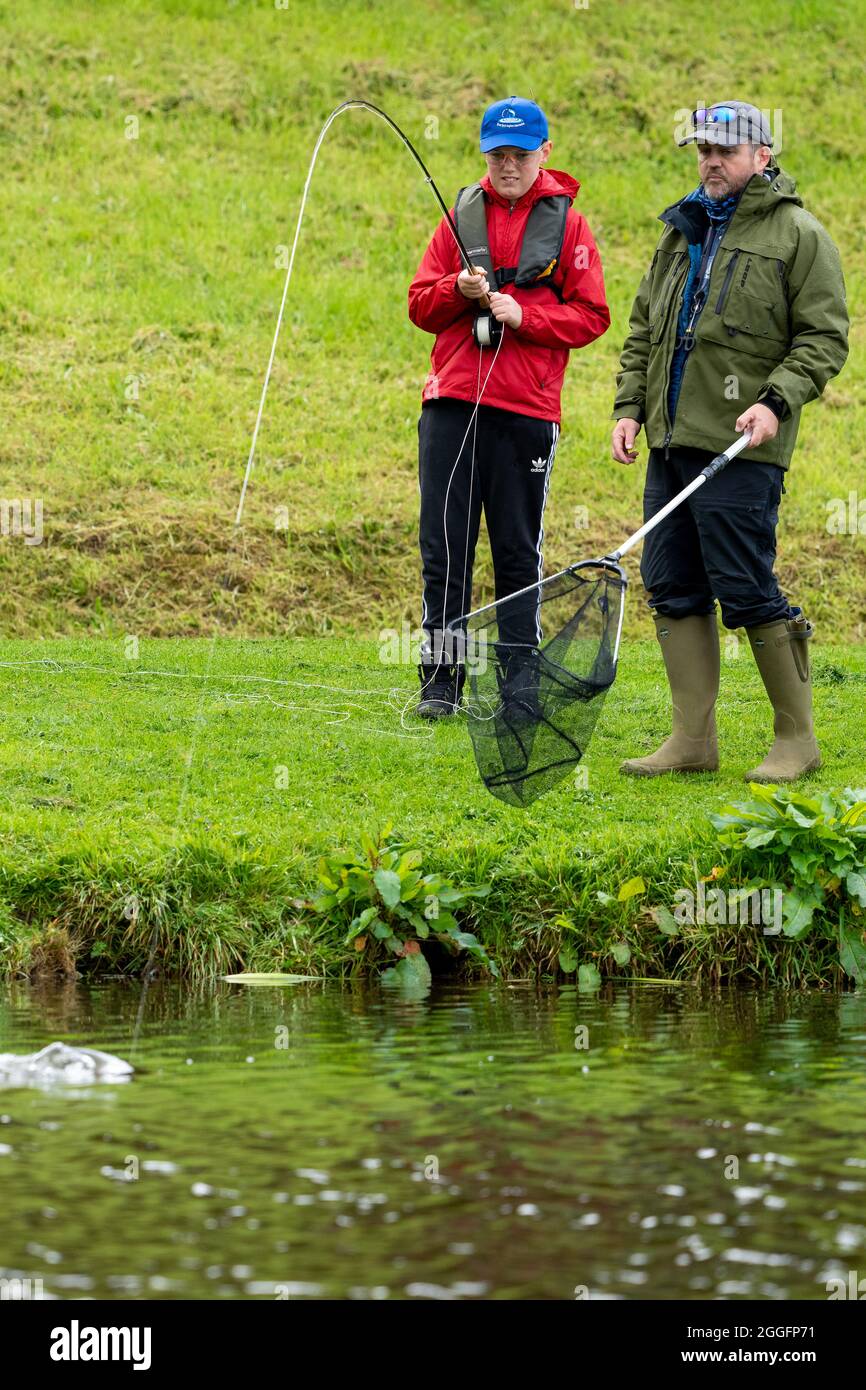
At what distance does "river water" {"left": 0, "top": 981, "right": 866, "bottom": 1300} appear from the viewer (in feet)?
12.5

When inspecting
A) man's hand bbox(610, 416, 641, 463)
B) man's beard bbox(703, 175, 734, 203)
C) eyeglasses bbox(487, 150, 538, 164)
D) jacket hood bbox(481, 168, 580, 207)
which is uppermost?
eyeglasses bbox(487, 150, 538, 164)

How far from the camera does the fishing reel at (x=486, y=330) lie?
8562 millimetres

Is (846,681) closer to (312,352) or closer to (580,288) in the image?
(580,288)

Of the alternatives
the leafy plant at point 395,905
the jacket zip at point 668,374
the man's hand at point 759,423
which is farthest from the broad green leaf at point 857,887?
the jacket zip at point 668,374

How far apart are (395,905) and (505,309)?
10.4 ft

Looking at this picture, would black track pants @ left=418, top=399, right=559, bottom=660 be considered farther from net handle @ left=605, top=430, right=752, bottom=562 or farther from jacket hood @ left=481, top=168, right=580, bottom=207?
net handle @ left=605, top=430, right=752, bottom=562

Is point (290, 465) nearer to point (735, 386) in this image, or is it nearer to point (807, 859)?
point (735, 386)

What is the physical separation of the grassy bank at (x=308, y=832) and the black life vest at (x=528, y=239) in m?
2.11

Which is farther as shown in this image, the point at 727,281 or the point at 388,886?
the point at 727,281

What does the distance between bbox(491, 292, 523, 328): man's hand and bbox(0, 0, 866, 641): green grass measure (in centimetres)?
473

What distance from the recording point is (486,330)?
28.1 feet

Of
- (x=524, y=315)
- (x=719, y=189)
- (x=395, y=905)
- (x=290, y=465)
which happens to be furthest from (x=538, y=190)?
(x=290, y=465)

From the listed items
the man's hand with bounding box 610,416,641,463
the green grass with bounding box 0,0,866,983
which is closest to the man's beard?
the man's hand with bounding box 610,416,641,463

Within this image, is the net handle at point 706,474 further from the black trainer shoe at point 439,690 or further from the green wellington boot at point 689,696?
the black trainer shoe at point 439,690
